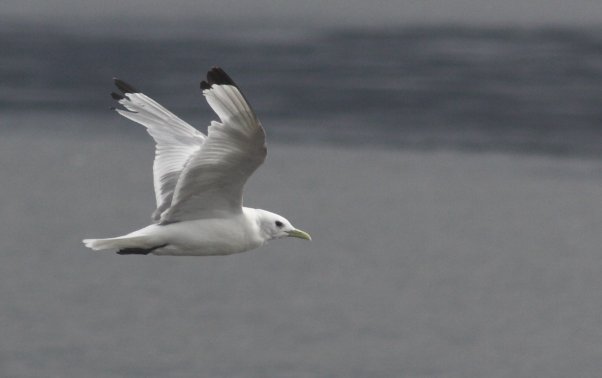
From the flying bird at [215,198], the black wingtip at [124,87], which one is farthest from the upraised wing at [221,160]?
the black wingtip at [124,87]

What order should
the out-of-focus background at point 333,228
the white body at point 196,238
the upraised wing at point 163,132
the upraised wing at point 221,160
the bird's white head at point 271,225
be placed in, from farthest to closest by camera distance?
the out-of-focus background at point 333,228
the upraised wing at point 163,132
the bird's white head at point 271,225
the white body at point 196,238
the upraised wing at point 221,160

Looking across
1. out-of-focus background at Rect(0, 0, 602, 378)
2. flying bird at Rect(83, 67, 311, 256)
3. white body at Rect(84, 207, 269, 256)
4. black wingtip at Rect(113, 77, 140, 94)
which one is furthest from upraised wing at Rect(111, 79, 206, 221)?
out-of-focus background at Rect(0, 0, 602, 378)

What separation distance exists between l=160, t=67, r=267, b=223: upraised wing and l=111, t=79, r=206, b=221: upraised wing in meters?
1.46

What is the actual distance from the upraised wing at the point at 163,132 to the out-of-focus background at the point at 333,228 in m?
20.9

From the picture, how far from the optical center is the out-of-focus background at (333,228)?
129 ft

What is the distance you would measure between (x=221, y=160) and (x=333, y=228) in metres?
33.9

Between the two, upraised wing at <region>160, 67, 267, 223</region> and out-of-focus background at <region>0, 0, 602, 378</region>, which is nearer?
upraised wing at <region>160, 67, 267, 223</region>

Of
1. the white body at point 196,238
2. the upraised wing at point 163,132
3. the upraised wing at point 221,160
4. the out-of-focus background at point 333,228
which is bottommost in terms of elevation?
the white body at point 196,238

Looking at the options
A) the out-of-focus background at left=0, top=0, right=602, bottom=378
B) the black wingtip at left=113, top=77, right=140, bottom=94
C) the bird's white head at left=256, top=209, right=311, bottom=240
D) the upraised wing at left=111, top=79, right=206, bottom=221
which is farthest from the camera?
the out-of-focus background at left=0, top=0, right=602, bottom=378

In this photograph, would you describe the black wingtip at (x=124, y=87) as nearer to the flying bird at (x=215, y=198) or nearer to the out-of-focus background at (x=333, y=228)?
the flying bird at (x=215, y=198)

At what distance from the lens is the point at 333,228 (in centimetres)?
4722

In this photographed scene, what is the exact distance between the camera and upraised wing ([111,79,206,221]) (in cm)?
1561

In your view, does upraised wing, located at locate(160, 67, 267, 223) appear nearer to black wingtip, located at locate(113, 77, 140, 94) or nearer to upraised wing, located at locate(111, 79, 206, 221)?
upraised wing, located at locate(111, 79, 206, 221)

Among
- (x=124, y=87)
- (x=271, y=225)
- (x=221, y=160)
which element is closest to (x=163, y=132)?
(x=124, y=87)
